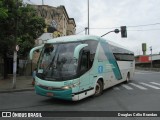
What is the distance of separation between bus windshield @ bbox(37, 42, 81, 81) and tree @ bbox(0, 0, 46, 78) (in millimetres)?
5030

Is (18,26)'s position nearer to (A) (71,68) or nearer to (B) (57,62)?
(B) (57,62)

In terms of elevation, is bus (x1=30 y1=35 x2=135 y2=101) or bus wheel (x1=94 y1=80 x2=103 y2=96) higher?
bus (x1=30 y1=35 x2=135 y2=101)

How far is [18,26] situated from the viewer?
19.0 m

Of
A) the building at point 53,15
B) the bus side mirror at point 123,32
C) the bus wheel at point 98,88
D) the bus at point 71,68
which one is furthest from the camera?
the building at point 53,15

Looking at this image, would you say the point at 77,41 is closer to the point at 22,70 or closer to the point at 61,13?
the point at 22,70

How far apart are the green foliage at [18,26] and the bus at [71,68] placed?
5300 millimetres

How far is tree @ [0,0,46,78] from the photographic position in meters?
18.2

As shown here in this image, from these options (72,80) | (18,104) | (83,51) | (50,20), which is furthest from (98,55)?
(50,20)

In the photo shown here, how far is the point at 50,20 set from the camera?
41.2 m

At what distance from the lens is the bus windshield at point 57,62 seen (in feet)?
33.6

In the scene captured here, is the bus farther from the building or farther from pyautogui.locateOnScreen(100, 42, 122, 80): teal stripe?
the building

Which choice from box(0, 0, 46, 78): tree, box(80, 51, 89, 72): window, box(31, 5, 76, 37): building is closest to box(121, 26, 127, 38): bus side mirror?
box(0, 0, 46, 78): tree

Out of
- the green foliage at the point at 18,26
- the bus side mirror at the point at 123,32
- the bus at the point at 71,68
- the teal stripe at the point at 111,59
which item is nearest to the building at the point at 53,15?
the bus side mirror at the point at 123,32

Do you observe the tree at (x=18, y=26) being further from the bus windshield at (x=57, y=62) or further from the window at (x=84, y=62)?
the window at (x=84, y=62)
